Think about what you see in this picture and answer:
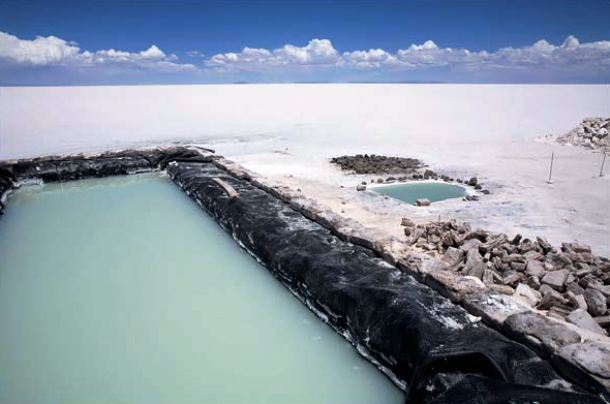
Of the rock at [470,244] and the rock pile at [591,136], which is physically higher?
the rock at [470,244]

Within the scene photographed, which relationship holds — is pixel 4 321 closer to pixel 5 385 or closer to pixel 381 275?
pixel 5 385

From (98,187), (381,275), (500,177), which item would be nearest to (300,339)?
(381,275)

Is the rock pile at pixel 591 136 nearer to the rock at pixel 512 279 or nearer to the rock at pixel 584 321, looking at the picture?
the rock at pixel 512 279

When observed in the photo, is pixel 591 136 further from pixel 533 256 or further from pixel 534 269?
pixel 534 269

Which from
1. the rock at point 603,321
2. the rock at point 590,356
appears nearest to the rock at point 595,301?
the rock at point 603,321

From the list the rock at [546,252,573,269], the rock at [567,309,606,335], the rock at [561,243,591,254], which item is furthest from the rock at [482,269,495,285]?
the rock at [561,243,591,254]

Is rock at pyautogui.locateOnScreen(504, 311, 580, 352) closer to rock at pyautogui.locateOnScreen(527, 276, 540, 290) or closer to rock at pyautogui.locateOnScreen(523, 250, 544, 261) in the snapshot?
rock at pyautogui.locateOnScreen(527, 276, 540, 290)

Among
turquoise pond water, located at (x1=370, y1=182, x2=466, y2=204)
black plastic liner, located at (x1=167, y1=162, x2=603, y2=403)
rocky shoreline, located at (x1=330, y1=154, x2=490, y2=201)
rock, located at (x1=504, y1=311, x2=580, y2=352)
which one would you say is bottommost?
turquoise pond water, located at (x1=370, y1=182, x2=466, y2=204)
